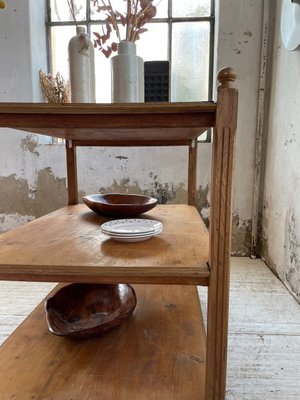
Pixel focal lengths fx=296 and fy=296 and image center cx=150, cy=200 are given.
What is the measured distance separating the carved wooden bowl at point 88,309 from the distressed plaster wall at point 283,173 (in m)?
0.79

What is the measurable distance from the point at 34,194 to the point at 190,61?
4.05 feet

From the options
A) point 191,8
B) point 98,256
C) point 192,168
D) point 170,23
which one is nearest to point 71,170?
point 192,168

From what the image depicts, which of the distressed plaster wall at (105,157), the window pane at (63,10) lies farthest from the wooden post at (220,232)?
the window pane at (63,10)

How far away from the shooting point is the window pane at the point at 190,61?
1746mm

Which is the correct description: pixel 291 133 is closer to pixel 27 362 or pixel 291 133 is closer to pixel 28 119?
pixel 28 119

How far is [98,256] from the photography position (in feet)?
1.77

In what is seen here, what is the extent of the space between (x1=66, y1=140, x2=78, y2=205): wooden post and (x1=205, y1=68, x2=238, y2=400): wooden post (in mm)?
803

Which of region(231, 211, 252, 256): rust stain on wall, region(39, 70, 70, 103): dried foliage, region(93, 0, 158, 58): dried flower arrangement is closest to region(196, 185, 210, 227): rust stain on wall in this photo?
region(231, 211, 252, 256): rust stain on wall

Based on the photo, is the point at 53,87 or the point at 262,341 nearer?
the point at 262,341

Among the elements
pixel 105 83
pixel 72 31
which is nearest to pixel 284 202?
pixel 105 83

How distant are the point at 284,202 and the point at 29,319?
3.73 ft

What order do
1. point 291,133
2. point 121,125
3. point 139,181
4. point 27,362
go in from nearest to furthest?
point 121,125 → point 27,362 → point 291,133 → point 139,181

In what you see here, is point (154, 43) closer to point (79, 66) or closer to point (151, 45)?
point (151, 45)

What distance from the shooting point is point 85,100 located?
0.72 metres
